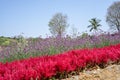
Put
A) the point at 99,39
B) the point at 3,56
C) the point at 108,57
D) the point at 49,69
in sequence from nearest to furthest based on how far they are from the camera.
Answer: the point at 49,69
the point at 108,57
the point at 3,56
the point at 99,39

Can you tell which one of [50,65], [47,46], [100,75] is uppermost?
[47,46]

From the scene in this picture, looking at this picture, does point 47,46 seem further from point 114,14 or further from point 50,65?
point 114,14

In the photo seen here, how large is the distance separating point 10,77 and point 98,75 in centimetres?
237

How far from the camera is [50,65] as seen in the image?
236 inches

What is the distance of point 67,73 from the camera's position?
658 centimetres

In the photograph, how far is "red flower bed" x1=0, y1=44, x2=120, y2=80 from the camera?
539 centimetres

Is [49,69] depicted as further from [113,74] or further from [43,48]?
[43,48]

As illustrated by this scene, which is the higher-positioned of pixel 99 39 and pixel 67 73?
pixel 99 39

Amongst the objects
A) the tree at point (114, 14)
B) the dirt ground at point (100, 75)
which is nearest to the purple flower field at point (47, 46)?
the dirt ground at point (100, 75)

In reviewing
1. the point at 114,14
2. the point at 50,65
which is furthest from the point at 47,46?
the point at 114,14

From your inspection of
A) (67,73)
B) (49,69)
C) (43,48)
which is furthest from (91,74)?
(43,48)

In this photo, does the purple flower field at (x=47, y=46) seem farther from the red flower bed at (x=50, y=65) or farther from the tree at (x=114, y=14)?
the tree at (x=114, y=14)

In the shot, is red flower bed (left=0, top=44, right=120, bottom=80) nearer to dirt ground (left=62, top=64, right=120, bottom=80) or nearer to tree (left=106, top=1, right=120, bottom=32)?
dirt ground (left=62, top=64, right=120, bottom=80)

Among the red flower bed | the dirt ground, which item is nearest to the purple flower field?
the red flower bed
